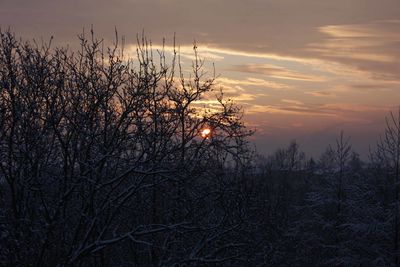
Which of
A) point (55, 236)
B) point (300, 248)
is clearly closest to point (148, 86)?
point (55, 236)

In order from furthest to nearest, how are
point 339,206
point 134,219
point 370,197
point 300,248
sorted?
1. point 300,248
2. point 339,206
3. point 370,197
4. point 134,219

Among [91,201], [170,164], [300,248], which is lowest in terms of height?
[300,248]

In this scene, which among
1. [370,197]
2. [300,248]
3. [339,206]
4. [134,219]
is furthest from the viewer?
[300,248]

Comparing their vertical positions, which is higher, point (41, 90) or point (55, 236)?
point (41, 90)

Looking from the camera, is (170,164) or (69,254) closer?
(69,254)

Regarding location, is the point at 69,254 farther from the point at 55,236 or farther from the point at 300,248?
the point at 300,248

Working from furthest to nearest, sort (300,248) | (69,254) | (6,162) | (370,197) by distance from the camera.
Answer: (300,248) < (370,197) < (6,162) < (69,254)

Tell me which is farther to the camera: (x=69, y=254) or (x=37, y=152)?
(x=37, y=152)

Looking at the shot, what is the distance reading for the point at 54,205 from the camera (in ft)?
29.2

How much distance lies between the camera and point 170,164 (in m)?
9.68

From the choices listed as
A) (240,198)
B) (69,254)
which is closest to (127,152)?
(69,254)

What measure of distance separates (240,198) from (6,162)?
18.8 feet

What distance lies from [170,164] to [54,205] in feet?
7.78

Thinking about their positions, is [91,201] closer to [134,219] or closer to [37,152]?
[37,152]
